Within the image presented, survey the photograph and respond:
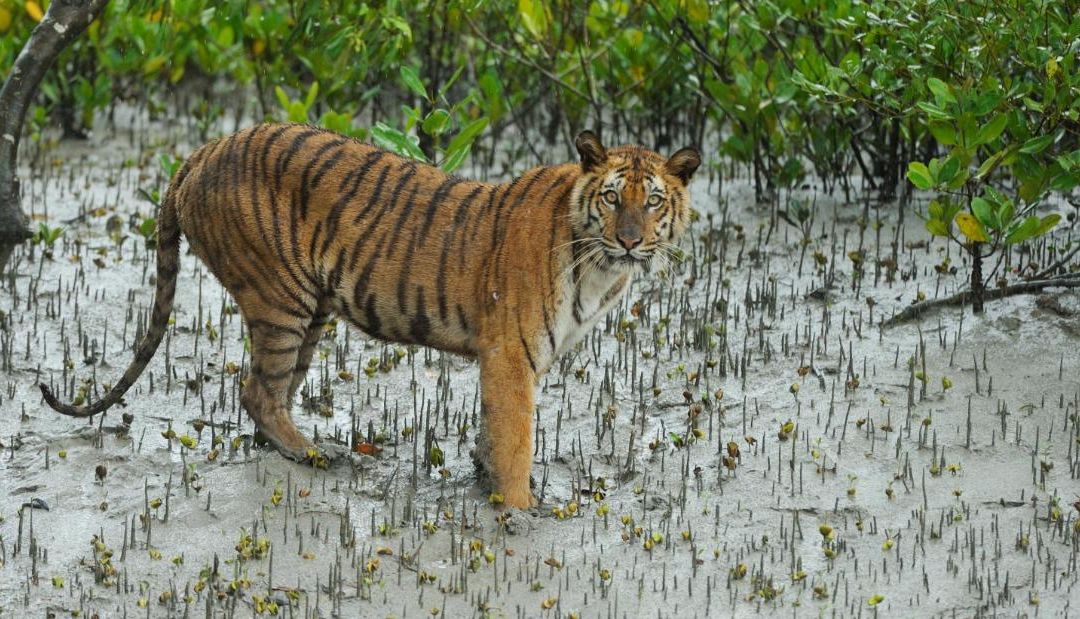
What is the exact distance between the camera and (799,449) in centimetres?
684

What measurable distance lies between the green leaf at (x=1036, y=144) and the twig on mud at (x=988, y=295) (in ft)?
2.82

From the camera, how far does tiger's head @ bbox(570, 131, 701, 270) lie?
616 cm

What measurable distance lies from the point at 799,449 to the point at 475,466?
1.50 meters

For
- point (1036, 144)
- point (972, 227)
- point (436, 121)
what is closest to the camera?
point (1036, 144)

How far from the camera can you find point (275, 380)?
6.58 meters

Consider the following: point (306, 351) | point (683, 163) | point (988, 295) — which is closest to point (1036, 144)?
point (988, 295)

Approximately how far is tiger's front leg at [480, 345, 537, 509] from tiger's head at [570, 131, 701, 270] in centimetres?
57

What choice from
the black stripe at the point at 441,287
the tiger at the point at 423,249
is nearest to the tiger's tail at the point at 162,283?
the tiger at the point at 423,249

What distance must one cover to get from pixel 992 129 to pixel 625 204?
2042mm

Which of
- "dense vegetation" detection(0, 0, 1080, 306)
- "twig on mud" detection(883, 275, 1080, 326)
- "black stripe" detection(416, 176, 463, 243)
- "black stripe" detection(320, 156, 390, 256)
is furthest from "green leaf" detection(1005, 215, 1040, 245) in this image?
"black stripe" detection(320, 156, 390, 256)

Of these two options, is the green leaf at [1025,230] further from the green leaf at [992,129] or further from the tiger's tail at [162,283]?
the tiger's tail at [162,283]

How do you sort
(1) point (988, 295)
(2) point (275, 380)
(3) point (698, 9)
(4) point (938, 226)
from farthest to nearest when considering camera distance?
(3) point (698, 9) < (1) point (988, 295) < (4) point (938, 226) < (2) point (275, 380)

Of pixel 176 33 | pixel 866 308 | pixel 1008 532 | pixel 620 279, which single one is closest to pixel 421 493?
pixel 620 279

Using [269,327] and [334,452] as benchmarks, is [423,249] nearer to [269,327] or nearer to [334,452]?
[269,327]
